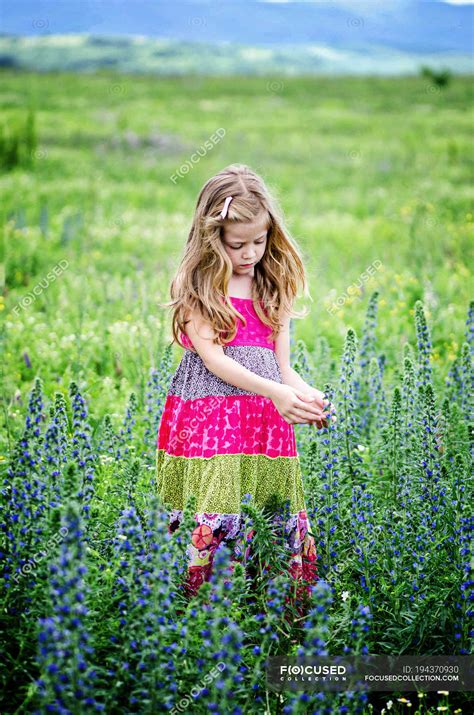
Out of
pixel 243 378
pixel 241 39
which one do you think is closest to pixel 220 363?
Answer: pixel 243 378

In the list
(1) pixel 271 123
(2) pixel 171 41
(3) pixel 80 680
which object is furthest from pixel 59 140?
(2) pixel 171 41

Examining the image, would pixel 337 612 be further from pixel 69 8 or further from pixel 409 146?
pixel 69 8

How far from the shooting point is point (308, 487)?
12.5 feet

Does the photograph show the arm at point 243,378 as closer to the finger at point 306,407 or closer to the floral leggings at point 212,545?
the finger at point 306,407

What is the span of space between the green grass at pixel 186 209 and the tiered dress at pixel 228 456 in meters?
1.44

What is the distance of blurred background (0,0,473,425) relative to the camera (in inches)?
273

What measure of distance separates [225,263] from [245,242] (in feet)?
0.44

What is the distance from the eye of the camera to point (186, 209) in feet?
43.1

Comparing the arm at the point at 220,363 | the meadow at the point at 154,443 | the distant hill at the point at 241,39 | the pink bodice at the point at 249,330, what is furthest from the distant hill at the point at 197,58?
the arm at the point at 220,363

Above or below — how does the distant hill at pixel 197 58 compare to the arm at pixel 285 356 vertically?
above

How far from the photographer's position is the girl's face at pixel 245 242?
3572 mm

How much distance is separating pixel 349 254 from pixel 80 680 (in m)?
8.57

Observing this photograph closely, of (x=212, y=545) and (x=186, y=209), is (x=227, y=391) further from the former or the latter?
(x=186, y=209)

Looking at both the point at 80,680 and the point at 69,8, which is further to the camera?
the point at 69,8
